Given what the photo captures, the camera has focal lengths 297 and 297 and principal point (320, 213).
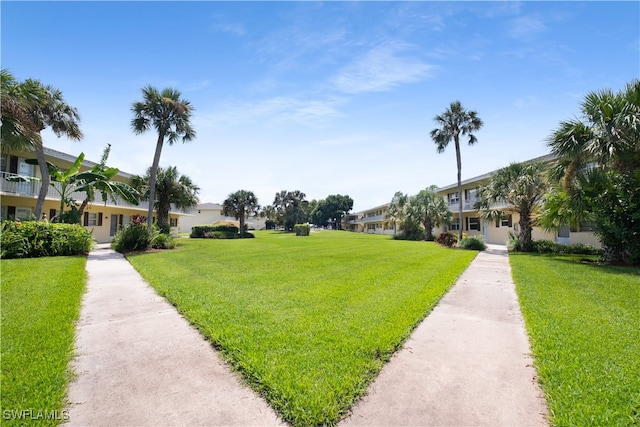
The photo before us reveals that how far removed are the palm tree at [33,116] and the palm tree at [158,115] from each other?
342cm

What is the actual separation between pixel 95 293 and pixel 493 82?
46.4ft

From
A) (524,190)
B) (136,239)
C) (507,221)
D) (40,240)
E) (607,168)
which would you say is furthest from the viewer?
(507,221)

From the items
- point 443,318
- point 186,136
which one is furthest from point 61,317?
point 186,136

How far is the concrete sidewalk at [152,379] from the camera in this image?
2598mm

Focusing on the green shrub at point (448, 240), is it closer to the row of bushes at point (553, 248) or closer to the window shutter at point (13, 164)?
the row of bushes at point (553, 248)

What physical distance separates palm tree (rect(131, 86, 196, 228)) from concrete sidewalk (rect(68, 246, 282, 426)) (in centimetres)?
1654

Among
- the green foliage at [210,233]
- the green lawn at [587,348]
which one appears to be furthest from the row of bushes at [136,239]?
the green foliage at [210,233]

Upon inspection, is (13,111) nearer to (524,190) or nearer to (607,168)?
(607,168)

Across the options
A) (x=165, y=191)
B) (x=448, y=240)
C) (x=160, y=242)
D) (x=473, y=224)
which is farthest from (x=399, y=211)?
(x=160, y=242)

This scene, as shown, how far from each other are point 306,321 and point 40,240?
1369 cm

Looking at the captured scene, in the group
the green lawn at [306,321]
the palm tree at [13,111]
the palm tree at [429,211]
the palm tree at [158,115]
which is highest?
the palm tree at [158,115]

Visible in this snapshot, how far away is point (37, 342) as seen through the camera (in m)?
3.98

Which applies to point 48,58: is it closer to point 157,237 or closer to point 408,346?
point 157,237

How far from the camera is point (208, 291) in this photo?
7.03 metres
